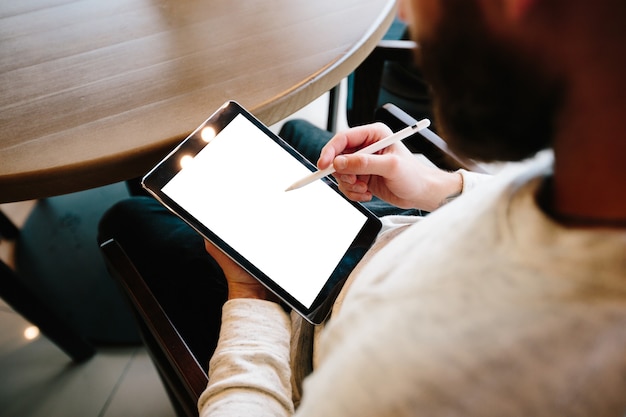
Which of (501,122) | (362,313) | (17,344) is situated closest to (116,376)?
(17,344)

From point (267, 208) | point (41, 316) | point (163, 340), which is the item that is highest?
point (267, 208)

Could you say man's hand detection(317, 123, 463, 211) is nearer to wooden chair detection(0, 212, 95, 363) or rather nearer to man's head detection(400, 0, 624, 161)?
man's head detection(400, 0, 624, 161)

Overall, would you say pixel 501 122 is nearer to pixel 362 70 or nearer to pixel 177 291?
pixel 177 291

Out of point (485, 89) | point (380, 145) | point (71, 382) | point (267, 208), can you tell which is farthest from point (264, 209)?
point (71, 382)

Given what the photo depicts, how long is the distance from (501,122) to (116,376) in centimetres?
104

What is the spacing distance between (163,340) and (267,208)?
0.21 metres

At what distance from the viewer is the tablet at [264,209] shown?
501 millimetres

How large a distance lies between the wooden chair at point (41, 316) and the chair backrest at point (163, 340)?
0.38 meters

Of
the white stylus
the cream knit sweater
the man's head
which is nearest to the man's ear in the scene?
the man's head

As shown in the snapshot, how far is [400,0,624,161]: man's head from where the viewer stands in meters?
0.23

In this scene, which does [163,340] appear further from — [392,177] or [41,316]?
[41,316]

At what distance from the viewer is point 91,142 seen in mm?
493

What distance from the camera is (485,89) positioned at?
0.87ft

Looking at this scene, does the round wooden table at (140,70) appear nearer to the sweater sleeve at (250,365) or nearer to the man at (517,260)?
the sweater sleeve at (250,365)
